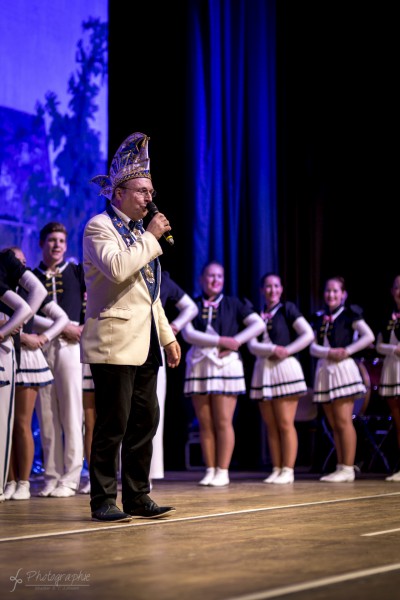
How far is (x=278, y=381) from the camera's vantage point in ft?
21.4

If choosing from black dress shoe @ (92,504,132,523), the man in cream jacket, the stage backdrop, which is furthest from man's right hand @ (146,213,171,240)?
the stage backdrop

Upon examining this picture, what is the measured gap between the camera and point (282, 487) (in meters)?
5.87

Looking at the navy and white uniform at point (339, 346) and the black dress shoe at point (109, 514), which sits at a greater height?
the navy and white uniform at point (339, 346)

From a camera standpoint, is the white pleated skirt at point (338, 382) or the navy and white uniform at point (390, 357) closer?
the white pleated skirt at point (338, 382)

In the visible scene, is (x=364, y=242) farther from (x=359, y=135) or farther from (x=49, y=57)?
(x=49, y=57)

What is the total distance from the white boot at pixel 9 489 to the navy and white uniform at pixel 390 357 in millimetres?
2610

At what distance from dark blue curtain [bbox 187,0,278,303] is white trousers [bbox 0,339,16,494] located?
133 inches

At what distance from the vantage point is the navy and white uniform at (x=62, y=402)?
5.51m

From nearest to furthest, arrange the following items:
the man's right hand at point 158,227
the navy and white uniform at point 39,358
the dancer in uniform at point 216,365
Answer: the man's right hand at point 158,227 < the navy and white uniform at point 39,358 < the dancer in uniform at point 216,365

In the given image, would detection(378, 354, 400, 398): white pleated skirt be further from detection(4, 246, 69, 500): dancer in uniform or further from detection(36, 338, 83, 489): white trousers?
detection(4, 246, 69, 500): dancer in uniform

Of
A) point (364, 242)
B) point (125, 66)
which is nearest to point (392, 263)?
point (364, 242)

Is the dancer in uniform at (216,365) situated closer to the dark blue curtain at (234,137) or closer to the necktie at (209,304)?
the necktie at (209,304)

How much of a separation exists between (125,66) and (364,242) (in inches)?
98.7

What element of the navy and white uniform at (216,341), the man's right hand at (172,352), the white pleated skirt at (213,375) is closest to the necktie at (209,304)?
the navy and white uniform at (216,341)
